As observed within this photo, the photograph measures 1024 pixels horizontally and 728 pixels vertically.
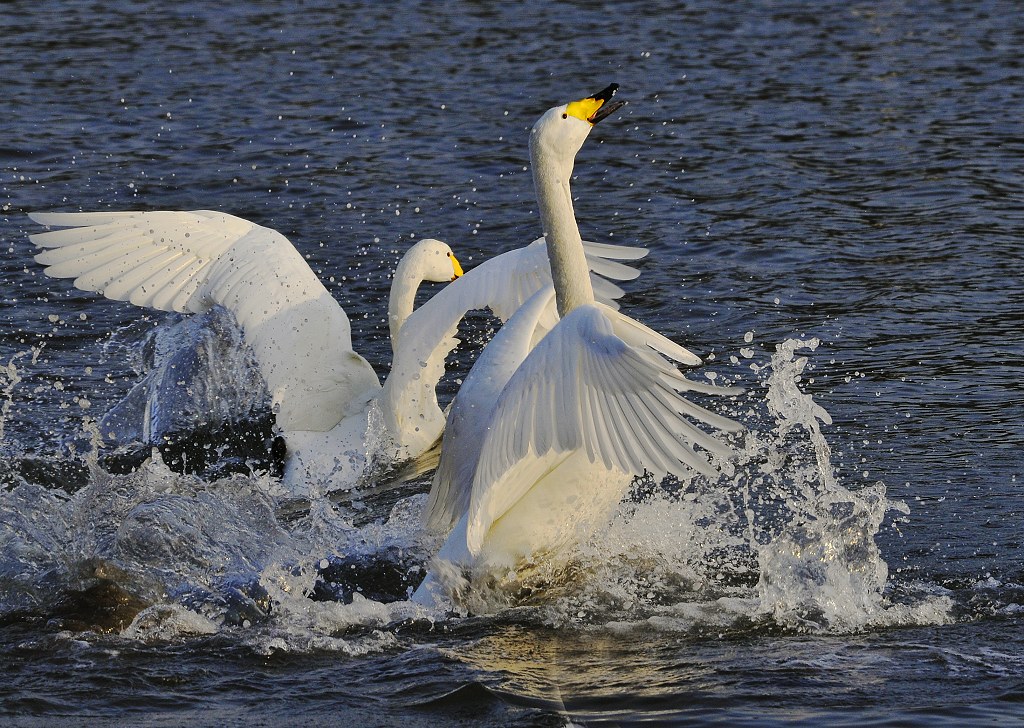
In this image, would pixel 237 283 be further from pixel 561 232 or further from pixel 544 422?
pixel 544 422

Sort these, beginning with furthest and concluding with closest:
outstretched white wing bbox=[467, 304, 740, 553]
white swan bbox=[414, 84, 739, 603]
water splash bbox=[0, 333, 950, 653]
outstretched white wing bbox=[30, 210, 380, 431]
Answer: outstretched white wing bbox=[30, 210, 380, 431]
water splash bbox=[0, 333, 950, 653]
white swan bbox=[414, 84, 739, 603]
outstretched white wing bbox=[467, 304, 740, 553]

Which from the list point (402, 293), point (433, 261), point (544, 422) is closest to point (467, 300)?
point (402, 293)

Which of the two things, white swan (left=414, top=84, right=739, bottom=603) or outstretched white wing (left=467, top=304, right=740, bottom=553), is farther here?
white swan (left=414, top=84, right=739, bottom=603)

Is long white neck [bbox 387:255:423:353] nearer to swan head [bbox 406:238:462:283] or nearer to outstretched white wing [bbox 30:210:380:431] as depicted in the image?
swan head [bbox 406:238:462:283]

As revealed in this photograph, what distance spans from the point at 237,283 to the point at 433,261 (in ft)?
3.62

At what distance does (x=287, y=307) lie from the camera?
762 centimetres

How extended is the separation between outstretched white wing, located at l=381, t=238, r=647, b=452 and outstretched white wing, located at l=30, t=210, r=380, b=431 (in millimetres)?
487

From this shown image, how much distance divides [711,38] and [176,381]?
9101mm

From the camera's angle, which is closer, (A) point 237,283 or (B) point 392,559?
(B) point 392,559

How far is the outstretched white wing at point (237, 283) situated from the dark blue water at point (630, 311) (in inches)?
19.9

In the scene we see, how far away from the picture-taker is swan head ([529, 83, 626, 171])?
5.88 meters

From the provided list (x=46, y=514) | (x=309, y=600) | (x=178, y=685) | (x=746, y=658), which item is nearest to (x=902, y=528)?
(x=746, y=658)

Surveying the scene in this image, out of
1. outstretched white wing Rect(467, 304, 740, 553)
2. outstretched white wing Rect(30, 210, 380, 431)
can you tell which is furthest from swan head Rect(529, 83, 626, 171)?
outstretched white wing Rect(30, 210, 380, 431)

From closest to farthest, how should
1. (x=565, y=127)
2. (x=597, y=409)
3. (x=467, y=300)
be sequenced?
(x=597, y=409), (x=565, y=127), (x=467, y=300)
